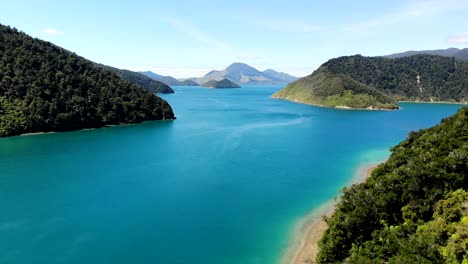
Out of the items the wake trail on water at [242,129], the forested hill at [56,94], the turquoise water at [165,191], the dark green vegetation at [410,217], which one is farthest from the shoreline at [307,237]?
the forested hill at [56,94]

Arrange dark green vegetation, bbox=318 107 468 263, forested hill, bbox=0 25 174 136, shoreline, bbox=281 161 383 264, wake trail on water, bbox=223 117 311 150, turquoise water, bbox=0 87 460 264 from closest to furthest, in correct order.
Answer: dark green vegetation, bbox=318 107 468 263
shoreline, bbox=281 161 383 264
turquoise water, bbox=0 87 460 264
wake trail on water, bbox=223 117 311 150
forested hill, bbox=0 25 174 136

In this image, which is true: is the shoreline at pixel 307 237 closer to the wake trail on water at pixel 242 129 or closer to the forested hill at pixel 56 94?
the wake trail on water at pixel 242 129

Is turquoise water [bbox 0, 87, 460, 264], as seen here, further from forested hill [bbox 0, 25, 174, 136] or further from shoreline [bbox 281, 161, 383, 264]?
forested hill [bbox 0, 25, 174, 136]

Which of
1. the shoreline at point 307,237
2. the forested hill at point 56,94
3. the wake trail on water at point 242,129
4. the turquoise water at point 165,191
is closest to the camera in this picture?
the shoreline at point 307,237

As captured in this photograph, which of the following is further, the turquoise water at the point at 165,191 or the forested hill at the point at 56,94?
the forested hill at the point at 56,94

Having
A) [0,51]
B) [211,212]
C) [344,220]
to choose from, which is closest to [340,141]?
[211,212]

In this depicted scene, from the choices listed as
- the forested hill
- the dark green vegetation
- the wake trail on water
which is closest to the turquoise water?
the wake trail on water

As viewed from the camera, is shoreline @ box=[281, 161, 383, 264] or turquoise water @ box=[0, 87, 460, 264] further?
turquoise water @ box=[0, 87, 460, 264]
